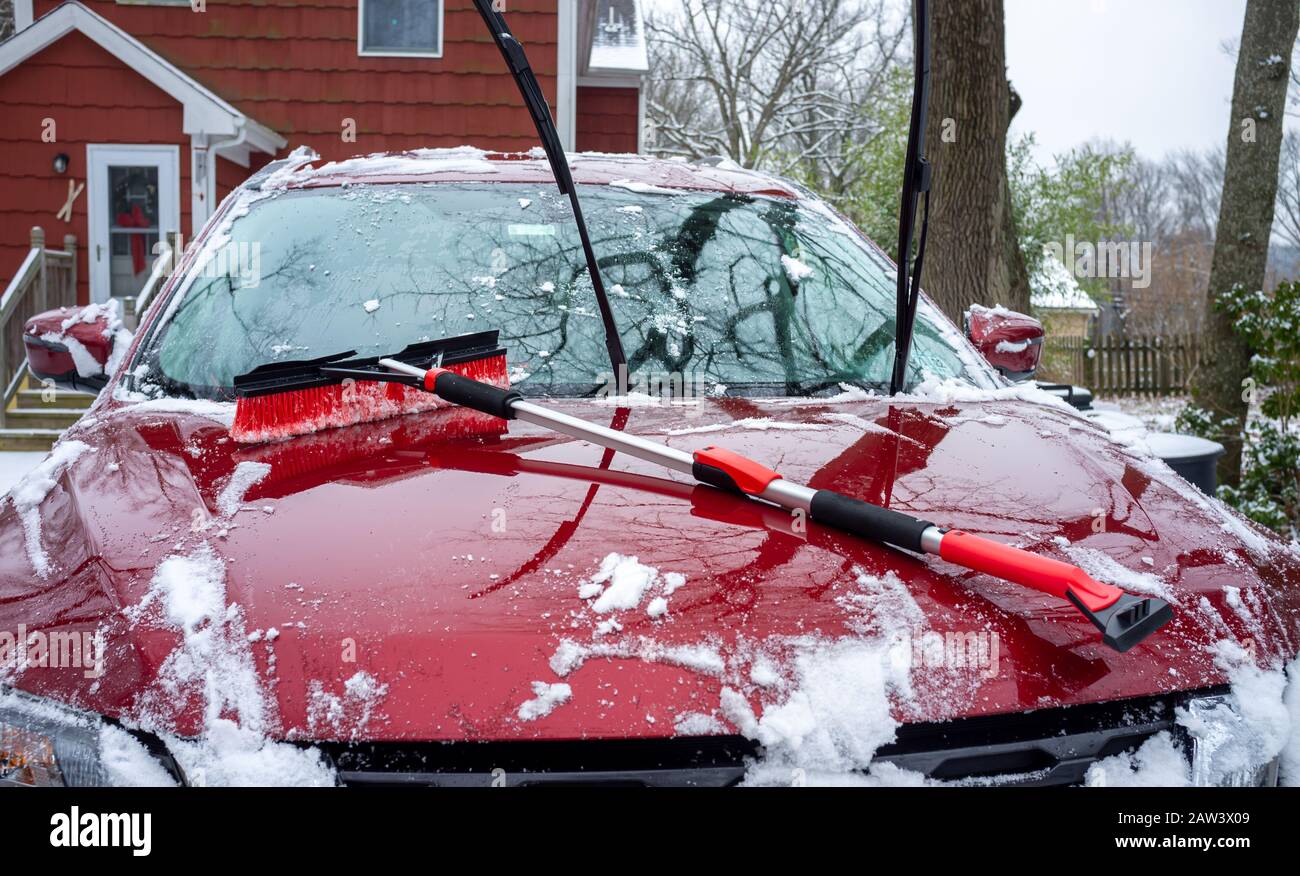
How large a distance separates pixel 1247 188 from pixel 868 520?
28.8 feet

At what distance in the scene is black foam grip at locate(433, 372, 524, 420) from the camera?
181 cm

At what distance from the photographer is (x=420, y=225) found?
2484 millimetres

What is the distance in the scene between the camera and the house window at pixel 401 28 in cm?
1187

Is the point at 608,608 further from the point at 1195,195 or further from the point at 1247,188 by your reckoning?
the point at 1195,195

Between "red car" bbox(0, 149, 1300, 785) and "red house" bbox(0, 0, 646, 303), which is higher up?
"red house" bbox(0, 0, 646, 303)

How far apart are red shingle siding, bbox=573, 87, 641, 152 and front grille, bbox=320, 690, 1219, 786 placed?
1297 centimetres

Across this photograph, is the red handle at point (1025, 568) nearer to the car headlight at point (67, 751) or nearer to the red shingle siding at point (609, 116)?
the car headlight at point (67, 751)

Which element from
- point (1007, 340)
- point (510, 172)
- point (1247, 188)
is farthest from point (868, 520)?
point (1247, 188)

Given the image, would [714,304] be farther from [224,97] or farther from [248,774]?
[224,97]

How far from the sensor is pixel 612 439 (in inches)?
65.6

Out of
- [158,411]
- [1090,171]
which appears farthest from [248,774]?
[1090,171]

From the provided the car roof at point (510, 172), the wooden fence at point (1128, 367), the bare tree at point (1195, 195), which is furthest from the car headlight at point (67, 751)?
the bare tree at point (1195, 195)

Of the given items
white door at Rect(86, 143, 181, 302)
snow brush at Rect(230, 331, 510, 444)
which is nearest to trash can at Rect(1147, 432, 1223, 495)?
snow brush at Rect(230, 331, 510, 444)

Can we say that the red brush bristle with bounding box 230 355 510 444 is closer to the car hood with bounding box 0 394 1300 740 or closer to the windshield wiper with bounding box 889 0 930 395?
the car hood with bounding box 0 394 1300 740
